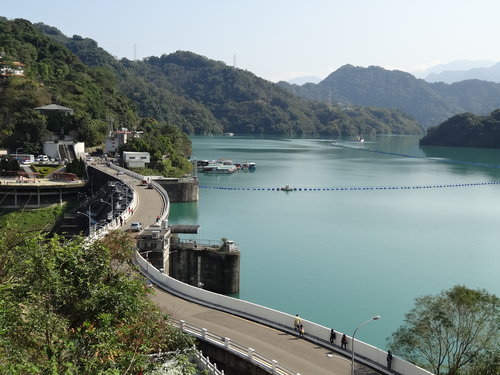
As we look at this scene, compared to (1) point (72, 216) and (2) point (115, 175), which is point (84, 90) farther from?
(1) point (72, 216)

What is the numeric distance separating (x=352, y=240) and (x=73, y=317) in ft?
146

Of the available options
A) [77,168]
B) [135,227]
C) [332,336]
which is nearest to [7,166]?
[77,168]

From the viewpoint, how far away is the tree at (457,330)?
2248 centimetres

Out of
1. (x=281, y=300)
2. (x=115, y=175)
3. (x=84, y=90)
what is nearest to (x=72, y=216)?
(x=115, y=175)

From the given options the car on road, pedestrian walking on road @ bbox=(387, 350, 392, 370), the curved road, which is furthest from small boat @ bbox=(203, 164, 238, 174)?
pedestrian walking on road @ bbox=(387, 350, 392, 370)

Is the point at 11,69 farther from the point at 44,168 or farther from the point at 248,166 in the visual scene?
the point at 248,166

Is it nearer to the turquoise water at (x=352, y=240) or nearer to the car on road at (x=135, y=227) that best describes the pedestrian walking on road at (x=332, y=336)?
the turquoise water at (x=352, y=240)

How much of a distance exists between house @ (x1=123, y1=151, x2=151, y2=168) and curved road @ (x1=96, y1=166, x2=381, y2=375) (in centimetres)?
5790

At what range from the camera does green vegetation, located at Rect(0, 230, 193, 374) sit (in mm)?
12703

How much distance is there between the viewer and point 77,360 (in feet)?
43.5

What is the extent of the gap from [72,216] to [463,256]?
144 feet

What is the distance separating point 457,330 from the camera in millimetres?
22672

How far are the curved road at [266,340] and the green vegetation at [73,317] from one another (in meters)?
3.01

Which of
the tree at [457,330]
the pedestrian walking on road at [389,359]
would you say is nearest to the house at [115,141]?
the tree at [457,330]
